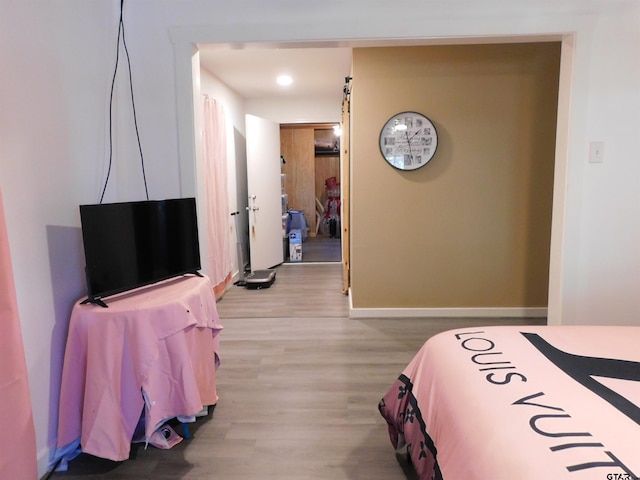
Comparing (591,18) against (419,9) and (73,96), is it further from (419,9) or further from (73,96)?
(73,96)

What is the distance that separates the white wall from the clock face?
3.88 ft

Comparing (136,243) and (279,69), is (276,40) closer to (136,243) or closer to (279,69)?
(136,243)

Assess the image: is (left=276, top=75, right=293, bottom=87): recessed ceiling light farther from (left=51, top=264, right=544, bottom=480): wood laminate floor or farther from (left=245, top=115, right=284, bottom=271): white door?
(left=51, top=264, right=544, bottom=480): wood laminate floor

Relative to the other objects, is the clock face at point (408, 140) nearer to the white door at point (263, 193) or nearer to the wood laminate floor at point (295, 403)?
the wood laminate floor at point (295, 403)

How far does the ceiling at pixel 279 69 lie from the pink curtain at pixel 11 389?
7.64 feet

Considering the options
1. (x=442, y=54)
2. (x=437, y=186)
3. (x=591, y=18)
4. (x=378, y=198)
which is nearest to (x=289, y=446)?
(x=378, y=198)

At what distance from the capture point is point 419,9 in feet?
7.45

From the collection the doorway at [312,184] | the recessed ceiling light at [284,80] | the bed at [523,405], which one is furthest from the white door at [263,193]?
the bed at [523,405]

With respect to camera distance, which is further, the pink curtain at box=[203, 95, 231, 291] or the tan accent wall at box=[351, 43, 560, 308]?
the pink curtain at box=[203, 95, 231, 291]

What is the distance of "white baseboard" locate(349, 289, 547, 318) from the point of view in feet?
11.9

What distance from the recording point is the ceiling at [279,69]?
12.2 ft

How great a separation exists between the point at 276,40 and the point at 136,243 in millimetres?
1308

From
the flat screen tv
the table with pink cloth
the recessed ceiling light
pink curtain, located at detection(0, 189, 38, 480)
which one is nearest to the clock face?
the recessed ceiling light

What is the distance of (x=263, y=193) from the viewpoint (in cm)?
550
